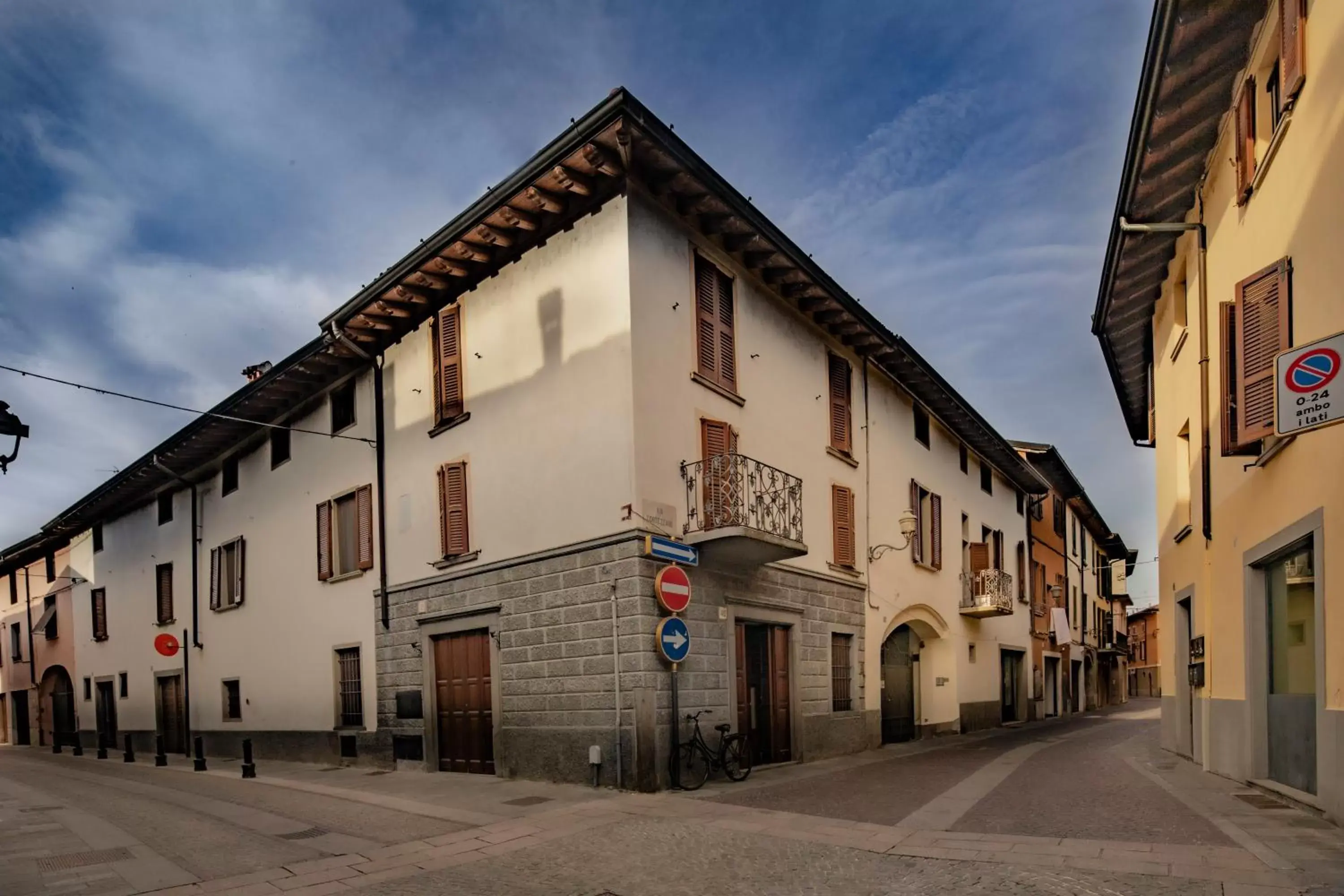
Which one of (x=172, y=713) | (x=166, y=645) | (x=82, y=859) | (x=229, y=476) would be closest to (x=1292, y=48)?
A: (x=82, y=859)

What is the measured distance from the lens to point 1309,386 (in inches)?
204

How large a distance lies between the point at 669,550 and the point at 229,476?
1376 centimetres

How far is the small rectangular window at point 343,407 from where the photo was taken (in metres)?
16.9

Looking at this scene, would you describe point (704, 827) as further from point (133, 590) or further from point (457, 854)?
point (133, 590)

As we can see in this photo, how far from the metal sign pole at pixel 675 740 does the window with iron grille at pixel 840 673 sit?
513 cm

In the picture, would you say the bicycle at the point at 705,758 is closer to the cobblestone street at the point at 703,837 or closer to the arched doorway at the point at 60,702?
the cobblestone street at the point at 703,837

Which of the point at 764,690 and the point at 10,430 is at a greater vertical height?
the point at 10,430

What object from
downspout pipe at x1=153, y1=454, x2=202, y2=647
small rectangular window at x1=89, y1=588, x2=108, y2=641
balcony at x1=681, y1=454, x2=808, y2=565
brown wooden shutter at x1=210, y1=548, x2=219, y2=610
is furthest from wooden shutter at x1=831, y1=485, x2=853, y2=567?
small rectangular window at x1=89, y1=588, x2=108, y2=641

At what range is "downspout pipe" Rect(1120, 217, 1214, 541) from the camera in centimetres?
1173

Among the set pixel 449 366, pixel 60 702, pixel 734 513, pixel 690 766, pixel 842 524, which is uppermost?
pixel 449 366

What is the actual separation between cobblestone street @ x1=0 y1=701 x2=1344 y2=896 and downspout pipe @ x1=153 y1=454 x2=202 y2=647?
825 cm

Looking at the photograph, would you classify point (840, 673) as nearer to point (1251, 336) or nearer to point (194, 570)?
point (1251, 336)

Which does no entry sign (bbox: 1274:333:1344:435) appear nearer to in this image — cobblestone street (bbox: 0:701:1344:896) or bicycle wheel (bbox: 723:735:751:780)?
cobblestone street (bbox: 0:701:1344:896)

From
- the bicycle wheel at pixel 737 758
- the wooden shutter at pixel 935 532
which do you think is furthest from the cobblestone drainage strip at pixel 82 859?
the wooden shutter at pixel 935 532
